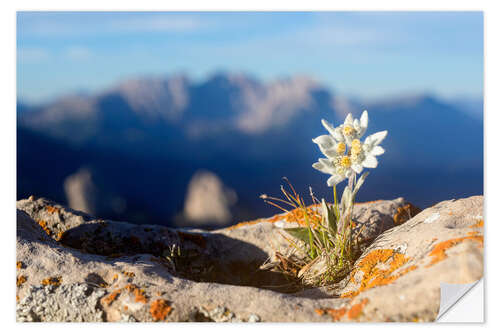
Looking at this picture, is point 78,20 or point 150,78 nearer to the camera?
point 78,20

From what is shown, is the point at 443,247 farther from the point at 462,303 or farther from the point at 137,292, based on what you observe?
the point at 137,292

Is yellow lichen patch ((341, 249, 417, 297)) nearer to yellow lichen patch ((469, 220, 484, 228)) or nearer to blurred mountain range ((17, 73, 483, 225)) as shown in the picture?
yellow lichen patch ((469, 220, 484, 228))

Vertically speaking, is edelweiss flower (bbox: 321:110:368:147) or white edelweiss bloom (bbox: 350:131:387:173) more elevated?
edelweiss flower (bbox: 321:110:368:147)

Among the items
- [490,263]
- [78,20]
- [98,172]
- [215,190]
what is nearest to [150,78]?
[98,172]

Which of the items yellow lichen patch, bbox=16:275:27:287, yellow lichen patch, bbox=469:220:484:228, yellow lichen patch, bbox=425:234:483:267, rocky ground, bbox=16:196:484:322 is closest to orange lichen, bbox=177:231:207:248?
rocky ground, bbox=16:196:484:322
